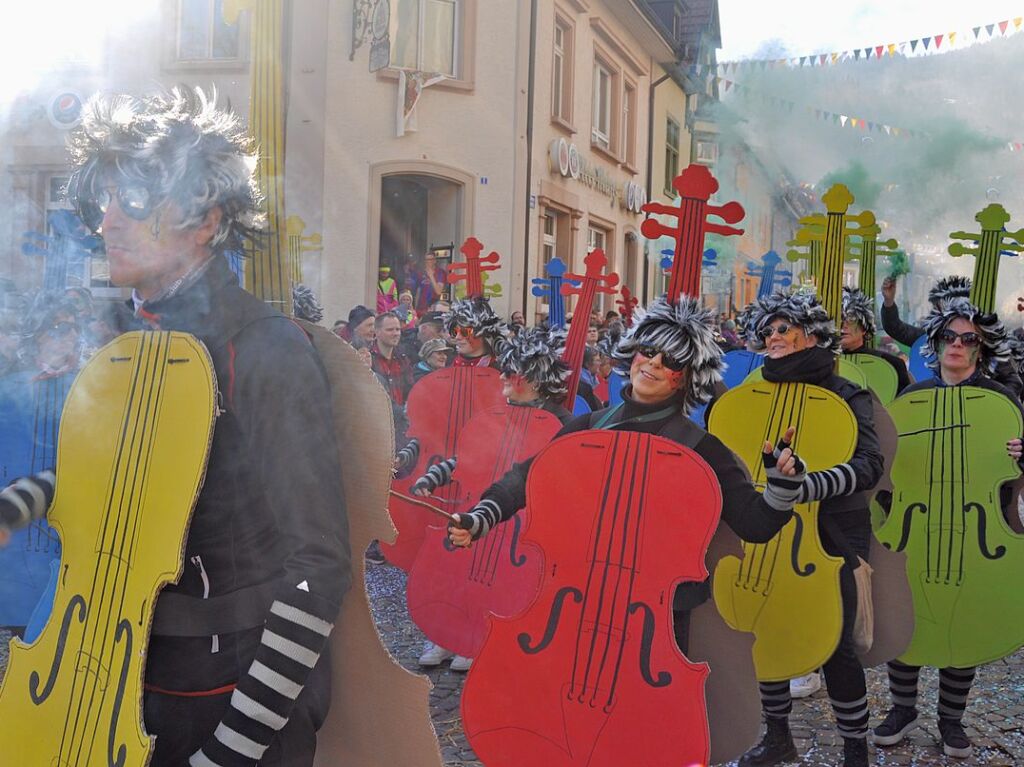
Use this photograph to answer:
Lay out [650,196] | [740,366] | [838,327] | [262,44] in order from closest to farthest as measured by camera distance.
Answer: [262,44]
[838,327]
[740,366]
[650,196]

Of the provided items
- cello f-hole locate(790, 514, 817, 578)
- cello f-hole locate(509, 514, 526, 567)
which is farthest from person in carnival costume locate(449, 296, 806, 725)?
cello f-hole locate(509, 514, 526, 567)

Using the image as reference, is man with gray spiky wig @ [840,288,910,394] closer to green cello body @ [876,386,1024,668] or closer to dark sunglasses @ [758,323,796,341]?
green cello body @ [876,386,1024,668]

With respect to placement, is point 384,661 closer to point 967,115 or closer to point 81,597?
point 81,597

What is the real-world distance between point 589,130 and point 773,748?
14505 mm

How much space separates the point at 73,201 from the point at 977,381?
367 centimetres

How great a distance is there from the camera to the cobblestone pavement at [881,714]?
13.4 ft

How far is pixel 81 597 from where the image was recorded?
1.80m

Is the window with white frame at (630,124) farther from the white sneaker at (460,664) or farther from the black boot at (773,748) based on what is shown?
the black boot at (773,748)

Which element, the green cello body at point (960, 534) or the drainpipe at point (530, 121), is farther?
the drainpipe at point (530, 121)

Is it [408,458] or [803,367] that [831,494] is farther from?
[408,458]

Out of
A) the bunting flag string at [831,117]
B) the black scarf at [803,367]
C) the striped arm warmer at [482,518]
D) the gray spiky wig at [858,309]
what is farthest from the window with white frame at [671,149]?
the striped arm warmer at [482,518]

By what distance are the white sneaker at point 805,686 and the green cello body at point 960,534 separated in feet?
2.48

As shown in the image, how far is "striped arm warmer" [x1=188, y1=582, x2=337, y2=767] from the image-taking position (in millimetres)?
1698

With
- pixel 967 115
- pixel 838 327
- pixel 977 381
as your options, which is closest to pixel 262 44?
pixel 838 327
